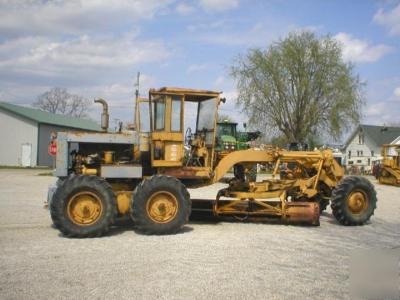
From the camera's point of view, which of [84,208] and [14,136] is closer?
[84,208]

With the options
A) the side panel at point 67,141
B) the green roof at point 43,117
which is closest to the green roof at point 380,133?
the green roof at point 43,117

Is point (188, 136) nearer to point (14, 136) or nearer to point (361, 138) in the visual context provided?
point (14, 136)

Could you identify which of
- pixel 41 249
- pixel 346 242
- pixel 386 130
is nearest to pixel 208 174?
pixel 346 242

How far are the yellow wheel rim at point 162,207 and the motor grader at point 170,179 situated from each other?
0.06 ft

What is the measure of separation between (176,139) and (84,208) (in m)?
2.36

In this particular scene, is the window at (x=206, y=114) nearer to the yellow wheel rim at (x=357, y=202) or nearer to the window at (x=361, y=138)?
the yellow wheel rim at (x=357, y=202)

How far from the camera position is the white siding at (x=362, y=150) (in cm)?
6881

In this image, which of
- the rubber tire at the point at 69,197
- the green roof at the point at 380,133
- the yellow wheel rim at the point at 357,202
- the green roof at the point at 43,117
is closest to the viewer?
the rubber tire at the point at 69,197

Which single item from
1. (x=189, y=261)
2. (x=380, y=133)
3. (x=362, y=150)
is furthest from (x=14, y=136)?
(x=380, y=133)

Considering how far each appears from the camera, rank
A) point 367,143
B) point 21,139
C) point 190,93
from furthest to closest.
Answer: point 367,143 → point 21,139 → point 190,93

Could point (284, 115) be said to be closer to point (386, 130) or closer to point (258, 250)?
point (386, 130)

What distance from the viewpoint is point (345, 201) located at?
37.3 feet

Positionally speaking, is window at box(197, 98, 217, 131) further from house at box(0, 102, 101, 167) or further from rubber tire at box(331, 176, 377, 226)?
house at box(0, 102, 101, 167)

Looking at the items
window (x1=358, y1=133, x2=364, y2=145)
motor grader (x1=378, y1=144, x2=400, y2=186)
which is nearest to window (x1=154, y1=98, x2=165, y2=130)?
motor grader (x1=378, y1=144, x2=400, y2=186)
